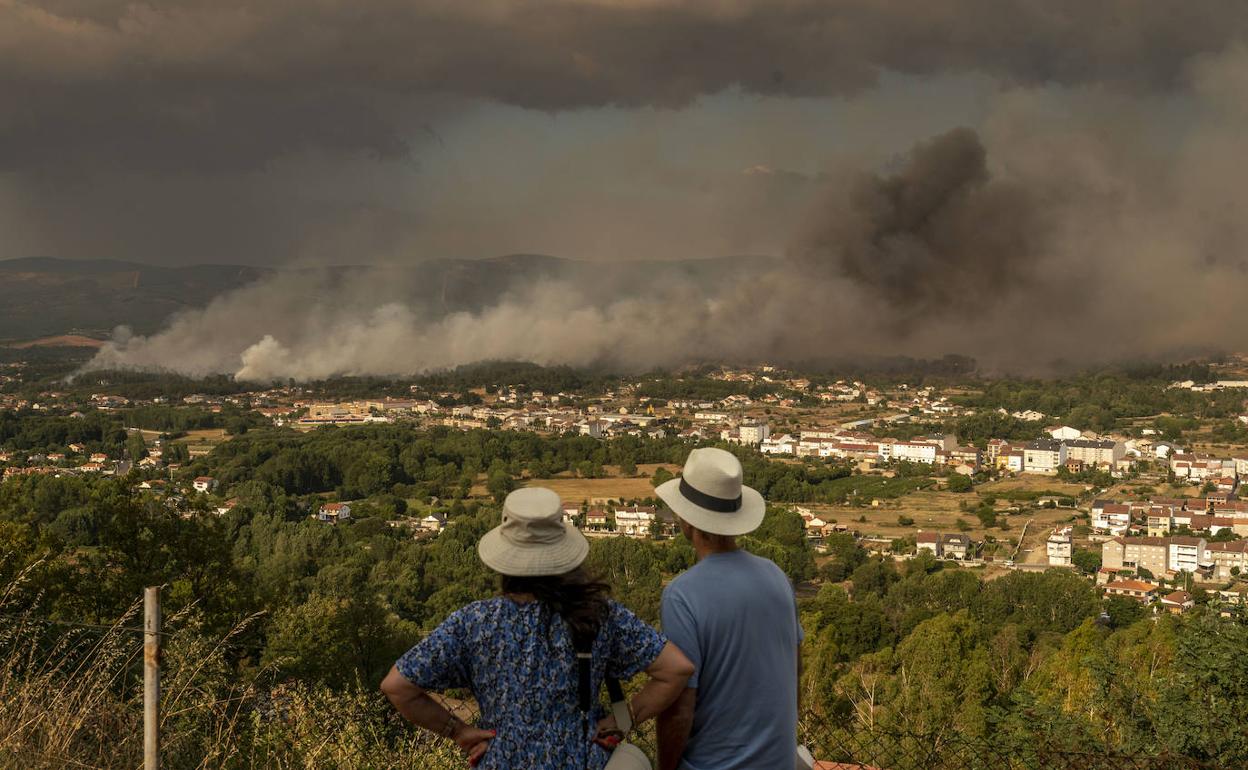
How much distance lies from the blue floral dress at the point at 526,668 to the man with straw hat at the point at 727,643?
0.15 metres

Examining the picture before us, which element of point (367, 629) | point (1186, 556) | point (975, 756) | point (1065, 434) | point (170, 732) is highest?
point (170, 732)

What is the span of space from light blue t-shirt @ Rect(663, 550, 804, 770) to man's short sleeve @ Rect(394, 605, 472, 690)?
13.5 inches

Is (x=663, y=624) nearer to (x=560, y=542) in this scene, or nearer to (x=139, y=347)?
(x=560, y=542)

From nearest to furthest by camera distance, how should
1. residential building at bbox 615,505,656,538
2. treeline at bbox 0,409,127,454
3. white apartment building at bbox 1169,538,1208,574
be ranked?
white apartment building at bbox 1169,538,1208,574, residential building at bbox 615,505,656,538, treeline at bbox 0,409,127,454

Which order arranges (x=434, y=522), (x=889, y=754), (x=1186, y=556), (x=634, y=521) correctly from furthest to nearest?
1. (x=634, y=521)
2. (x=434, y=522)
3. (x=1186, y=556)
4. (x=889, y=754)

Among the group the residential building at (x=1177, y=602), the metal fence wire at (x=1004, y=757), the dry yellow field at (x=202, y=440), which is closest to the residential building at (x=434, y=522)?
the dry yellow field at (x=202, y=440)

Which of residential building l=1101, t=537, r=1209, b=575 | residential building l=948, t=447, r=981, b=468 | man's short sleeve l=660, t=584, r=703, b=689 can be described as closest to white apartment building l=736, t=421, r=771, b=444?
residential building l=948, t=447, r=981, b=468

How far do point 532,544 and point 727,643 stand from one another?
380 millimetres

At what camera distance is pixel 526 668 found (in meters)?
1.59

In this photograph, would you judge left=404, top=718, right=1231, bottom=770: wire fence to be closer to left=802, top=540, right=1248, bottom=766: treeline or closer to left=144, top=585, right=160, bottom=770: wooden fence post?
left=802, top=540, right=1248, bottom=766: treeline

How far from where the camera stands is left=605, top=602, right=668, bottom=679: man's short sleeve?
163 cm

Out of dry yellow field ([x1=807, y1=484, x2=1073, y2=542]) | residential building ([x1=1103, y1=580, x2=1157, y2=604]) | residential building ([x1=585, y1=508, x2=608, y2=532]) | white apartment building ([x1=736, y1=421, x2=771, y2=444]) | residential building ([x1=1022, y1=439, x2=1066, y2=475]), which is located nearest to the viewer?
residential building ([x1=1103, y1=580, x2=1157, y2=604])

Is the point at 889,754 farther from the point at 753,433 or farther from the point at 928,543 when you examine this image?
the point at 753,433

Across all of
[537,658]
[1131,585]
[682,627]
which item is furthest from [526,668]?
[1131,585]
